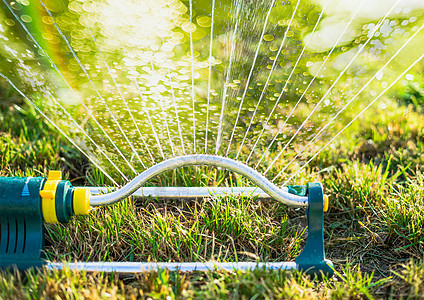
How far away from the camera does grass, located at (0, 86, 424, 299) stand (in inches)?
42.8

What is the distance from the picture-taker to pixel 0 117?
228 cm

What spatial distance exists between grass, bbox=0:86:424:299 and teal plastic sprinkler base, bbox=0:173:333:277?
35 millimetres

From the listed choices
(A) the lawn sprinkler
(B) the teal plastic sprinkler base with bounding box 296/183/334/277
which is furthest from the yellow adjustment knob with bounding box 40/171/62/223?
(B) the teal plastic sprinkler base with bounding box 296/183/334/277

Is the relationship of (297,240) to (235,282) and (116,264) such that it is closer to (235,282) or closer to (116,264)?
(235,282)

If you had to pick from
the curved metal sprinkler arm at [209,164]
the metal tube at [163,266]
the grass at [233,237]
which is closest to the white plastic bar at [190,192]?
the grass at [233,237]

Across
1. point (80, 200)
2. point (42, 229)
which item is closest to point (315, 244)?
point (80, 200)

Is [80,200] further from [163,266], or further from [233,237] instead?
[233,237]

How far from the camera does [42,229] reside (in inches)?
48.0

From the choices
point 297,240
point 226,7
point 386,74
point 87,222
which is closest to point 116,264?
point 87,222

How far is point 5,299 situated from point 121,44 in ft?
2.97

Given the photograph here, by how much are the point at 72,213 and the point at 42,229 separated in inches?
4.5

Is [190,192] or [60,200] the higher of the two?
[190,192]

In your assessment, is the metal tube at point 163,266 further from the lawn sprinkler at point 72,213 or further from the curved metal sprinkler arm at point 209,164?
the curved metal sprinkler arm at point 209,164

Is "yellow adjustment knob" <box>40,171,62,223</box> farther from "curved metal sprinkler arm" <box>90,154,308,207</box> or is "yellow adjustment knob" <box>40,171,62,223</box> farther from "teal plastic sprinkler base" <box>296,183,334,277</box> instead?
"teal plastic sprinkler base" <box>296,183,334,277</box>
